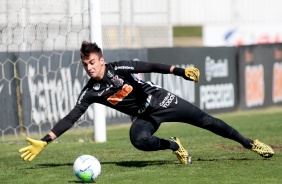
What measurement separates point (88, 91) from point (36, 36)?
→ 578cm

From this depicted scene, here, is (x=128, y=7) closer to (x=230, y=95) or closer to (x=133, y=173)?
(x=230, y=95)

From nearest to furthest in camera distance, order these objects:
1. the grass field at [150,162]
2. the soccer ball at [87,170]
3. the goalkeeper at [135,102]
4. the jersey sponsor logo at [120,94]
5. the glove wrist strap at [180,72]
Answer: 1. the soccer ball at [87,170]
2. the grass field at [150,162]
3. the glove wrist strap at [180,72]
4. the goalkeeper at [135,102]
5. the jersey sponsor logo at [120,94]

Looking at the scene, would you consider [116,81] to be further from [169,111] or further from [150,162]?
[150,162]

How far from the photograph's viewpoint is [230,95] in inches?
883

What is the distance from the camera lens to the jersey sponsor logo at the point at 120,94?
10.6 meters

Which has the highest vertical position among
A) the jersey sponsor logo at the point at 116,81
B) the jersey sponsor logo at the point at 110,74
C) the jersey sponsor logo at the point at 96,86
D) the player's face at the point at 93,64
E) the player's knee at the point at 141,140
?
the player's face at the point at 93,64

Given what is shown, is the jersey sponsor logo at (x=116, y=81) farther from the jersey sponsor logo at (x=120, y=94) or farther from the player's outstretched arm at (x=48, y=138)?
the player's outstretched arm at (x=48, y=138)

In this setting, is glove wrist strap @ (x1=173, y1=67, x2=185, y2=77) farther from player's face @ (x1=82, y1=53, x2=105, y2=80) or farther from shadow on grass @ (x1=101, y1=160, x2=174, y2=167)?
shadow on grass @ (x1=101, y1=160, x2=174, y2=167)

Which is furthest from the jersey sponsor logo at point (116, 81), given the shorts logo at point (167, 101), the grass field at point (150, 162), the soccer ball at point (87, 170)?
the soccer ball at point (87, 170)

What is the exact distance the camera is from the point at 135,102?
35.0ft

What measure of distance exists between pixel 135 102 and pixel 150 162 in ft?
3.65

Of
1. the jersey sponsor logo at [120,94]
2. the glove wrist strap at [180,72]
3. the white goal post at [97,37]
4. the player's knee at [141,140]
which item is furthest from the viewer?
the white goal post at [97,37]

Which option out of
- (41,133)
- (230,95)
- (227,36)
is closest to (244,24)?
(227,36)

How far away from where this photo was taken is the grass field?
9672 mm
